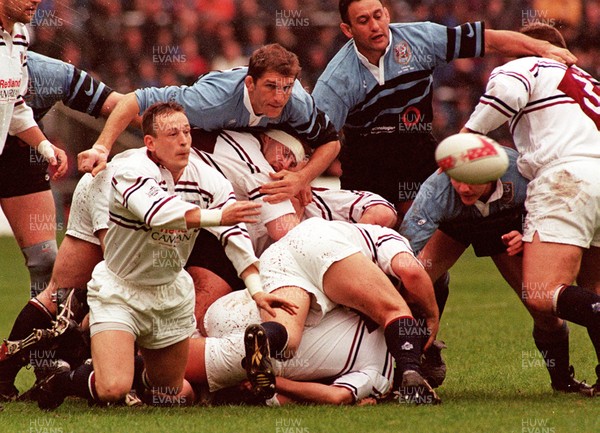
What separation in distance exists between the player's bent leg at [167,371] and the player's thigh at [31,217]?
1519 millimetres

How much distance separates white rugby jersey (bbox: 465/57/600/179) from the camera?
6.25 m

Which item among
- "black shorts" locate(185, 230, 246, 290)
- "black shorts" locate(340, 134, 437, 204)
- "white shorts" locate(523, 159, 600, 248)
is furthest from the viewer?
"black shorts" locate(340, 134, 437, 204)

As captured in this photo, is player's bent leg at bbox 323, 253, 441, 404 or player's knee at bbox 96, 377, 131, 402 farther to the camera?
player's bent leg at bbox 323, 253, 441, 404

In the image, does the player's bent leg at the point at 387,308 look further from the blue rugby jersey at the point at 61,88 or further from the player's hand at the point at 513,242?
the blue rugby jersey at the point at 61,88

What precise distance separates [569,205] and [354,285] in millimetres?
1165

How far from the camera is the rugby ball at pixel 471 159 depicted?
5887 millimetres

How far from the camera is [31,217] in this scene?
7230mm

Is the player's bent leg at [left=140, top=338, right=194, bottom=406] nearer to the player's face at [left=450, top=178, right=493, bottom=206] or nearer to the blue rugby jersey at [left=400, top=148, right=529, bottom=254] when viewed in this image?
the blue rugby jersey at [left=400, top=148, right=529, bottom=254]

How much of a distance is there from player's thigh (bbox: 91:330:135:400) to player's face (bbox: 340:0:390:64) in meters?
2.69

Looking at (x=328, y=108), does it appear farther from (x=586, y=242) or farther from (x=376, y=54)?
(x=586, y=242)

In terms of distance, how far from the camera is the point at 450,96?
51.8 feet

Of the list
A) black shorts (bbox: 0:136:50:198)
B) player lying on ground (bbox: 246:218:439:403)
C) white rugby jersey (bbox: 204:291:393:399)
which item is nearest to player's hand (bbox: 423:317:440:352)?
player lying on ground (bbox: 246:218:439:403)

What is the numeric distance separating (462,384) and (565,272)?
1.04m

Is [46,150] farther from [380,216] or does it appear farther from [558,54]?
[558,54]
